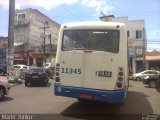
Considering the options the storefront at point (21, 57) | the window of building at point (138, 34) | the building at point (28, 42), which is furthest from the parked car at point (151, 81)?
the storefront at point (21, 57)

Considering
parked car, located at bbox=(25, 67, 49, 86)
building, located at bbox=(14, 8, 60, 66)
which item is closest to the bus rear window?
parked car, located at bbox=(25, 67, 49, 86)

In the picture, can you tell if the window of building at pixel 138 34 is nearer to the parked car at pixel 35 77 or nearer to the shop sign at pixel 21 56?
the shop sign at pixel 21 56

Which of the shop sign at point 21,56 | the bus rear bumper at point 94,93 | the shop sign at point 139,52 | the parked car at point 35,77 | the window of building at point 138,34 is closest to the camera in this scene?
the bus rear bumper at point 94,93

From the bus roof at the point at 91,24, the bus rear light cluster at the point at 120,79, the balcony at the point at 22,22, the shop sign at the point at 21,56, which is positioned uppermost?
the balcony at the point at 22,22

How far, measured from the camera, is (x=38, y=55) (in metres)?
56.4

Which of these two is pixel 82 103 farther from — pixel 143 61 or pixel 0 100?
pixel 143 61

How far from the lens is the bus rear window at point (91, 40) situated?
10812 millimetres

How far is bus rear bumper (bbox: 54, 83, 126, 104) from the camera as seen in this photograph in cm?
1041

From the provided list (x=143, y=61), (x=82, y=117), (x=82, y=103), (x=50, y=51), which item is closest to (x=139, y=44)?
(x=143, y=61)

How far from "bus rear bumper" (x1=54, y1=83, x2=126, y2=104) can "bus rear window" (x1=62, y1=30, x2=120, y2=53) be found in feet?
4.87

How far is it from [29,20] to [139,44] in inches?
862

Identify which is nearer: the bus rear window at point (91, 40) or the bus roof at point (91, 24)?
the bus rear window at point (91, 40)

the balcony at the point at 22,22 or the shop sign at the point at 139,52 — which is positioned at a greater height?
the balcony at the point at 22,22

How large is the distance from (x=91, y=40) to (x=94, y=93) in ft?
6.56
